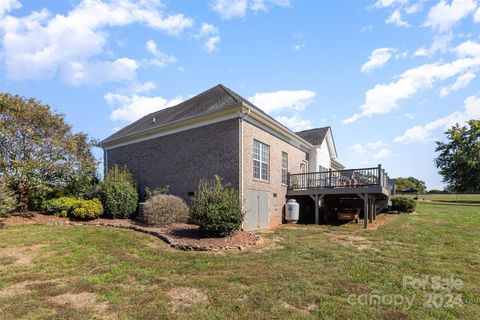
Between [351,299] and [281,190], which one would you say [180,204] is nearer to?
[281,190]

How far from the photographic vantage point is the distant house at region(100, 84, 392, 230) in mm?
12469

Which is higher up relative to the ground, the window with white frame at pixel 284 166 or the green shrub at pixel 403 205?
the window with white frame at pixel 284 166

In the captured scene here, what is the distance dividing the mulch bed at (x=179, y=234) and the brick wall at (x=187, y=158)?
258 cm

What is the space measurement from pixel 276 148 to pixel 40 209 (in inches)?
452

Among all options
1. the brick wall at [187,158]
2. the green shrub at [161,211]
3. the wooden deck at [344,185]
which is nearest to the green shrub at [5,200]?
the green shrub at [161,211]

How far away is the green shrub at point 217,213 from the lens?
30.6 feet

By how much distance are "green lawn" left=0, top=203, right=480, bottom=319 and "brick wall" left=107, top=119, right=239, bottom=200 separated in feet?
13.6

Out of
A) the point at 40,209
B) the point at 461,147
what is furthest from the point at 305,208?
the point at 461,147

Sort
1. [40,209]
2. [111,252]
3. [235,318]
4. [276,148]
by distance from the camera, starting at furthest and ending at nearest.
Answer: [276,148] → [40,209] → [111,252] → [235,318]

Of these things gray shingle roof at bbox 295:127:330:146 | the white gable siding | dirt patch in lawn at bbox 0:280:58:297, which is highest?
gray shingle roof at bbox 295:127:330:146

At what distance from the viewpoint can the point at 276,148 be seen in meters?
15.3

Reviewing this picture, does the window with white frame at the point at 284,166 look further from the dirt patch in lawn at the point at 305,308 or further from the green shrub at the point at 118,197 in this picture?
the dirt patch in lawn at the point at 305,308

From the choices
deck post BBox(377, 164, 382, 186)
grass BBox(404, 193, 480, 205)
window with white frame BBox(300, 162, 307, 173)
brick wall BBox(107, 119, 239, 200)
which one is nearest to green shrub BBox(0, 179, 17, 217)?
brick wall BBox(107, 119, 239, 200)

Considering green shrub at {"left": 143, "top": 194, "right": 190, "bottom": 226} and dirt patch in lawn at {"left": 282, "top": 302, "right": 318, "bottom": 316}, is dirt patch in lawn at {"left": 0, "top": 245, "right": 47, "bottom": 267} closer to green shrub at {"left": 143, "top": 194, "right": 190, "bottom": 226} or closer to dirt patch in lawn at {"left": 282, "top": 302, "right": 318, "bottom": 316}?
green shrub at {"left": 143, "top": 194, "right": 190, "bottom": 226}
